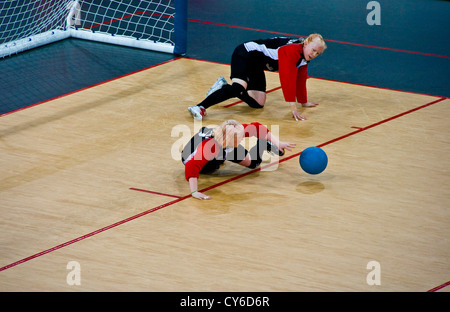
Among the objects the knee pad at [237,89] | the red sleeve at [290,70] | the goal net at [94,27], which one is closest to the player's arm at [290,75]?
the red sleeve at [290,70]

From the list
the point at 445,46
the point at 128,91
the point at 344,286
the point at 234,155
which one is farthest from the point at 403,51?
the point at 344,286

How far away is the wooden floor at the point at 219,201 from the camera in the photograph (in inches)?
147

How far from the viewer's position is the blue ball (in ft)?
15.5

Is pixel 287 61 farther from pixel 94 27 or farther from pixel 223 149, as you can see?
pixel 94 27


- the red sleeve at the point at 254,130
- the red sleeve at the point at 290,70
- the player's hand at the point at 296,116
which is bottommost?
the player's hand at the point at 296,116

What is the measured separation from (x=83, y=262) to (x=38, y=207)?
762mm

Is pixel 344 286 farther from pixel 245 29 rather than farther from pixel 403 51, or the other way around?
pixel 245 29

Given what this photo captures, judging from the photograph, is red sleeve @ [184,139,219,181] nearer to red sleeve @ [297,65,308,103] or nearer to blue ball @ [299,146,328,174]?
blue ball @ [299,146,328,174]

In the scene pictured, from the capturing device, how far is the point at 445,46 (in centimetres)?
799

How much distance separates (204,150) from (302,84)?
1.74 m

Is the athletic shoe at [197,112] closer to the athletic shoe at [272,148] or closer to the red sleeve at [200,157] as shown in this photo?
the athletic shoe at [272,148]

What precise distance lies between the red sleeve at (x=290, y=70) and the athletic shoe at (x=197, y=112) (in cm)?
72

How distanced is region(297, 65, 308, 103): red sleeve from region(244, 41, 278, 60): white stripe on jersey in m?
0.25

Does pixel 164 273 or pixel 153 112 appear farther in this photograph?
pixel 153 112
